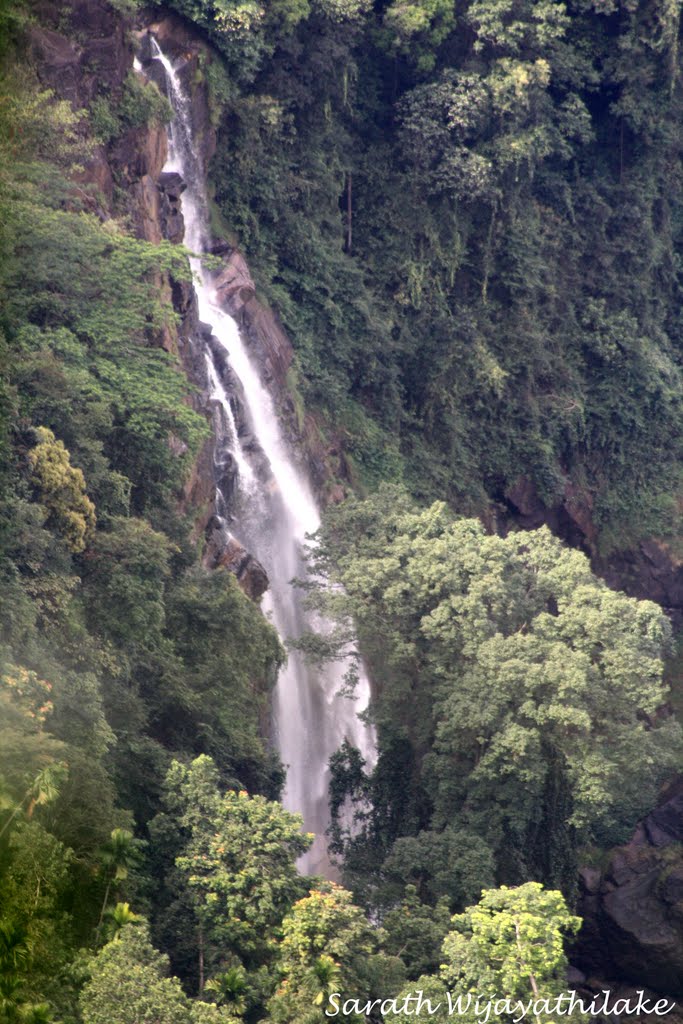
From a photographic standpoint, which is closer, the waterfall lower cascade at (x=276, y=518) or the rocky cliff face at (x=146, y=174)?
the rocky cliff face at (x=146, y=174)

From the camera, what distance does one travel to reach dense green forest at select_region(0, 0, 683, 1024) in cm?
1535

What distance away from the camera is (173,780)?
1712 centimetres

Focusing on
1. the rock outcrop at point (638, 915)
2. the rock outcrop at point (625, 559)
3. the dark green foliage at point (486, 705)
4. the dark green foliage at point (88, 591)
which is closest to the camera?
the dark green foliage at point (88, 591)

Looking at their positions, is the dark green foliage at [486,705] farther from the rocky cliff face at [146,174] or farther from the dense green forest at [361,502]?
the rocky cliff face at [146,174]

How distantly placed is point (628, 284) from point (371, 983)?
24220 millimetres

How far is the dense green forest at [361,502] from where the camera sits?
50.4ft

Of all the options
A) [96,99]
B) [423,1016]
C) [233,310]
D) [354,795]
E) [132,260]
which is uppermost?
[96,99]

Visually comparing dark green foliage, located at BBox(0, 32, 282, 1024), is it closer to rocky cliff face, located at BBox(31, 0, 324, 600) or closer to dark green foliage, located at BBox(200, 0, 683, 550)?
rocky cliff face, located at BBox(31, 0, 324, 600)

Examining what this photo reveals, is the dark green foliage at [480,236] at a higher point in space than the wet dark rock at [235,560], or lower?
higher

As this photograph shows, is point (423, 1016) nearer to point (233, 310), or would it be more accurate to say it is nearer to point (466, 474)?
point (233, 310)

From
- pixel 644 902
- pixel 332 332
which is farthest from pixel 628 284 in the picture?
pixel 644 902

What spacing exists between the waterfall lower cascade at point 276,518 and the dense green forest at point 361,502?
1.01 metres

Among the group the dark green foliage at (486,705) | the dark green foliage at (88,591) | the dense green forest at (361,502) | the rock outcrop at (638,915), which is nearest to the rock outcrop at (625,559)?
the dense green forest at (361,502)

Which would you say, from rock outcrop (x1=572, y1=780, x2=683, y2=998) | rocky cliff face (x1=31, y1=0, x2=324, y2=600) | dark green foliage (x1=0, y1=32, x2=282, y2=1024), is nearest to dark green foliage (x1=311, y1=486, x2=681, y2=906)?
dark green foliage (x1=0, y1=32, x2=282, y2=1024)
